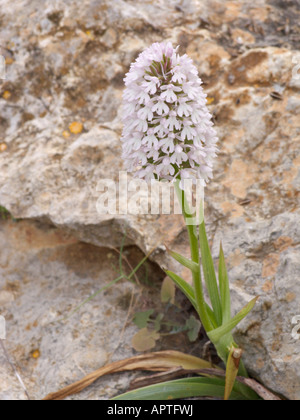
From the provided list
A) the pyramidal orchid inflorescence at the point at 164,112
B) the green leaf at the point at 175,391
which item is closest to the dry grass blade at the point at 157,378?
the green leaf at the point at 175,391

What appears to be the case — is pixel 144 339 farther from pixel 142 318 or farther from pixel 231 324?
pixel 231 324

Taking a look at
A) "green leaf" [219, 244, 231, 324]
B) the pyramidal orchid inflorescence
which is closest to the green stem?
"green leaf" [219, 244, 231, 324]

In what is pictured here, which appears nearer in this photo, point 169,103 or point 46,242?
point 169,103

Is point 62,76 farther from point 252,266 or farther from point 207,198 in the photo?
point 252,266

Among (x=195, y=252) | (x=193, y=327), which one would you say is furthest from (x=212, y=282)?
(x=193, y=327)

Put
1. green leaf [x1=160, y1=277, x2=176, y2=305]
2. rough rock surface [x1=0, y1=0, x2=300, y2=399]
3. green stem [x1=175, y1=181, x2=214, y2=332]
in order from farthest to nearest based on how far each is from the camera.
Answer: green leaf [x1=160, y1=277, x2=176, y2=305]
rough rock surface [x1=0, y1=0, x2=300, y2=399]
green stem [x1=175, y1=181, x2=214, y2=332]

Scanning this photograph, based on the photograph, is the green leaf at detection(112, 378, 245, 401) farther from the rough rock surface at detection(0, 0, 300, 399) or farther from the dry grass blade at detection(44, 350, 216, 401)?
the rough rock surface at detection(0, 0, 300, 399)
